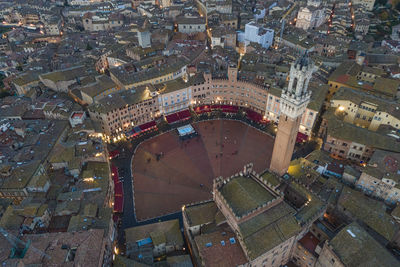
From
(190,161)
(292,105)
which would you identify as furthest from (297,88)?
(190,161)

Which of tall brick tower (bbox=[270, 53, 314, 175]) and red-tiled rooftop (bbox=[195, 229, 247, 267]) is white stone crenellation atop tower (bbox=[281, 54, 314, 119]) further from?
red-tiled rooftop (bbox=[195, 229, 247, 267])

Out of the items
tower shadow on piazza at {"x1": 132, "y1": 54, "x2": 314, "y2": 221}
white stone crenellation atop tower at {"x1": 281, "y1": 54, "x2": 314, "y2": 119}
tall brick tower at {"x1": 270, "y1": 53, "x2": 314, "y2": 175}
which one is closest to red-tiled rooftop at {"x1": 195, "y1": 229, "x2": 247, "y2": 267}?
tower shadow on piazza at {"x1": 132, "y1": 54, "x2": 314, "y2": 221}

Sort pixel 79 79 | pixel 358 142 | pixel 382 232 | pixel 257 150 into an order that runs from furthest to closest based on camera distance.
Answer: pixel 79 79 → pixel 257 150 → pixel 358 142 → pixel 382 232

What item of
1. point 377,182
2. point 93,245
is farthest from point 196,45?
point 93,245

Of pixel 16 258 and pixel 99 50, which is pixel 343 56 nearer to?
pixel 99 50

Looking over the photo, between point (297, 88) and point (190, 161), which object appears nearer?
point (297, 88)

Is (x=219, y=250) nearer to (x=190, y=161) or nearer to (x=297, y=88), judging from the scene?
(x=297, y=88)

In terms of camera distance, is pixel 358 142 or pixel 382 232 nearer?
pixel 382 232
